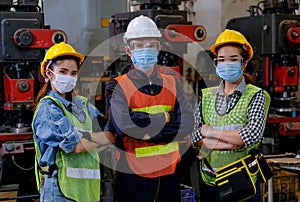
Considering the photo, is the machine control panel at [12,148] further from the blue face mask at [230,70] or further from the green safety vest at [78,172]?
the blue face mask at [230,70]

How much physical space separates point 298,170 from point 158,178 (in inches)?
46.2

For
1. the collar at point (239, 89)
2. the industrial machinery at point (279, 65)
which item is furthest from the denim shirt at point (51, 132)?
the industrial machinery at point (279, 65)

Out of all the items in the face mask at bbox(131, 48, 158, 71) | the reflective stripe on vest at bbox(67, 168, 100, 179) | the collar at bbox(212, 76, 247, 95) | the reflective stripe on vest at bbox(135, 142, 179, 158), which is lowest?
the reflective stripe on vest at bbox(67, 168, 100, 179)

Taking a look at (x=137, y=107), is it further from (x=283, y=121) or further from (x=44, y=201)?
(x=283, y=121)

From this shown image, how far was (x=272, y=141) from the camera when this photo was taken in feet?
14.1

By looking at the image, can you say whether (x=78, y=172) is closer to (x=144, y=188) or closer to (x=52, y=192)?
(x=52, y=192)

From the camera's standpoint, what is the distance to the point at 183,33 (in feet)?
12.4

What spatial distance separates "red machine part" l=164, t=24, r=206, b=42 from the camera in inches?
147

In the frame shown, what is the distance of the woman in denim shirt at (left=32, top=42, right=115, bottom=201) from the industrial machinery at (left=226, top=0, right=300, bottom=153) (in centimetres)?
223

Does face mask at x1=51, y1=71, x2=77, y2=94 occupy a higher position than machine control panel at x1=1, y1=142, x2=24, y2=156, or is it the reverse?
face mask at x1=51, y1=71, x2=77, y2=94

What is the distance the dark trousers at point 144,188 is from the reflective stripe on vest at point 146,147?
0.11ft

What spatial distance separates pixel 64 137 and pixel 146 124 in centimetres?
40

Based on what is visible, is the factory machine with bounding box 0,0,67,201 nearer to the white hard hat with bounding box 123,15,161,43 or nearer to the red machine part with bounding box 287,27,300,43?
the white hard hat with bounding box 123,15,161,43

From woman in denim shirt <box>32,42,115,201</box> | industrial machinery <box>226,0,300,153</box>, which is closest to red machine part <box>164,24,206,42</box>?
industrial machinery <box>226,0,300,153</box>
